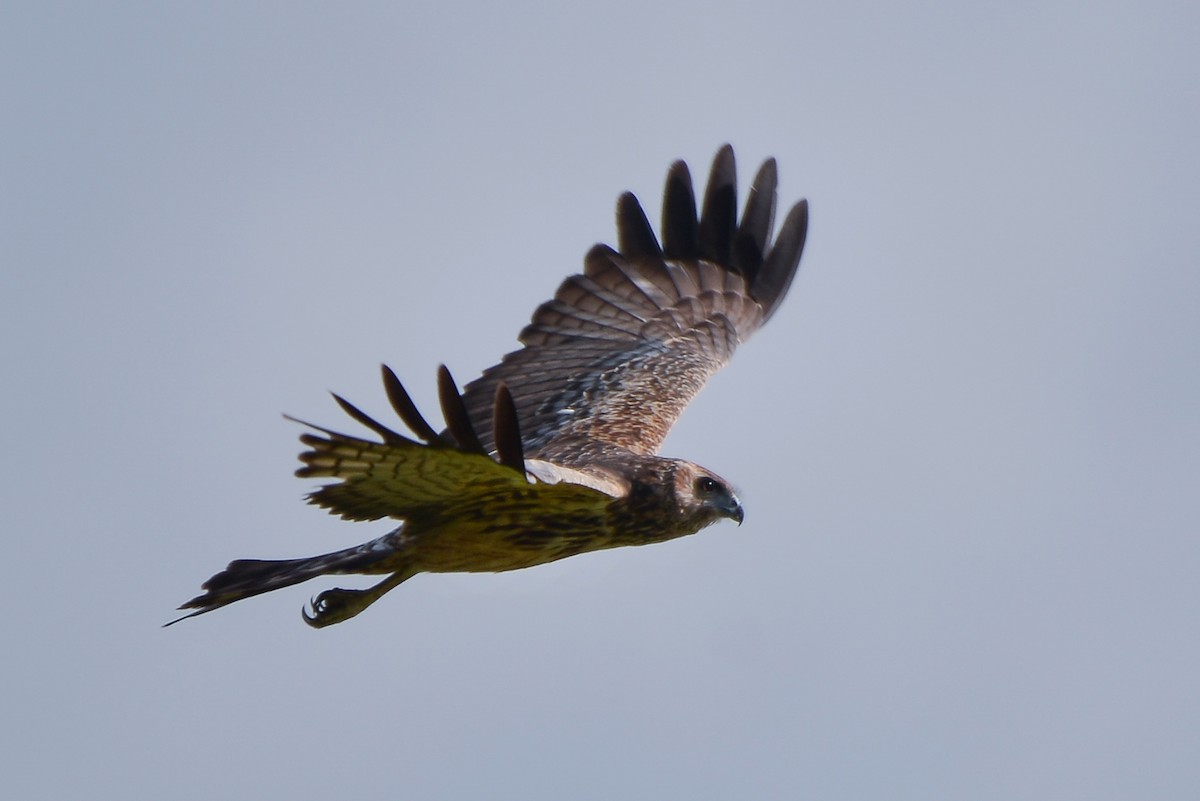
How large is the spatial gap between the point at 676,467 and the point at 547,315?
2.34 metres

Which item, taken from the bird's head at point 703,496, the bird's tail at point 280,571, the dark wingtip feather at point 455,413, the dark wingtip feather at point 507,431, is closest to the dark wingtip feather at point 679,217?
the bird's head at point 703,496

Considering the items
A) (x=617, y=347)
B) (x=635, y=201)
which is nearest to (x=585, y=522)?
(x=617, y=347)

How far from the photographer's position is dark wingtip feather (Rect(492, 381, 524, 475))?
22.5 feet

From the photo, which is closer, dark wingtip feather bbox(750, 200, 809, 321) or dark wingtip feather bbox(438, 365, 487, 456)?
dark wingtip feather bbox(438, 365, 487, 456)

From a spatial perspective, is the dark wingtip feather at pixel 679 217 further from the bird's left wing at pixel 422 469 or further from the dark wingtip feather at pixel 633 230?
the bird's left wing at pixel 422 469

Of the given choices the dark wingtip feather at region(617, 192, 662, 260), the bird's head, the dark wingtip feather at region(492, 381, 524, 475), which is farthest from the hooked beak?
the dark wingtip feather at region(617, 192, 662, 260)

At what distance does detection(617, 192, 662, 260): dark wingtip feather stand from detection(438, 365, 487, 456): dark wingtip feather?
15.7 feet

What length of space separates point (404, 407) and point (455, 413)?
0.63 feet

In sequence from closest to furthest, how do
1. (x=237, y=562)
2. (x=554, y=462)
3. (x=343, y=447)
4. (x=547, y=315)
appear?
1. (x=343, y=447)
2. (x=237, y=562)
3. (x=554, y=462)
4. (x=547, y=315)

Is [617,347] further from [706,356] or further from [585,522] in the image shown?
[585,522]

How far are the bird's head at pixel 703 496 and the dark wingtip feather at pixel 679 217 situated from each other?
2783mm

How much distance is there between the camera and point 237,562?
875 centimetres

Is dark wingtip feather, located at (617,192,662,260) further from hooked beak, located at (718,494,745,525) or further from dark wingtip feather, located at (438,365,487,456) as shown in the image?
dark wingtip feather, located at (438,365,487,456)

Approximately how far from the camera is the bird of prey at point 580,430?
7402mm
